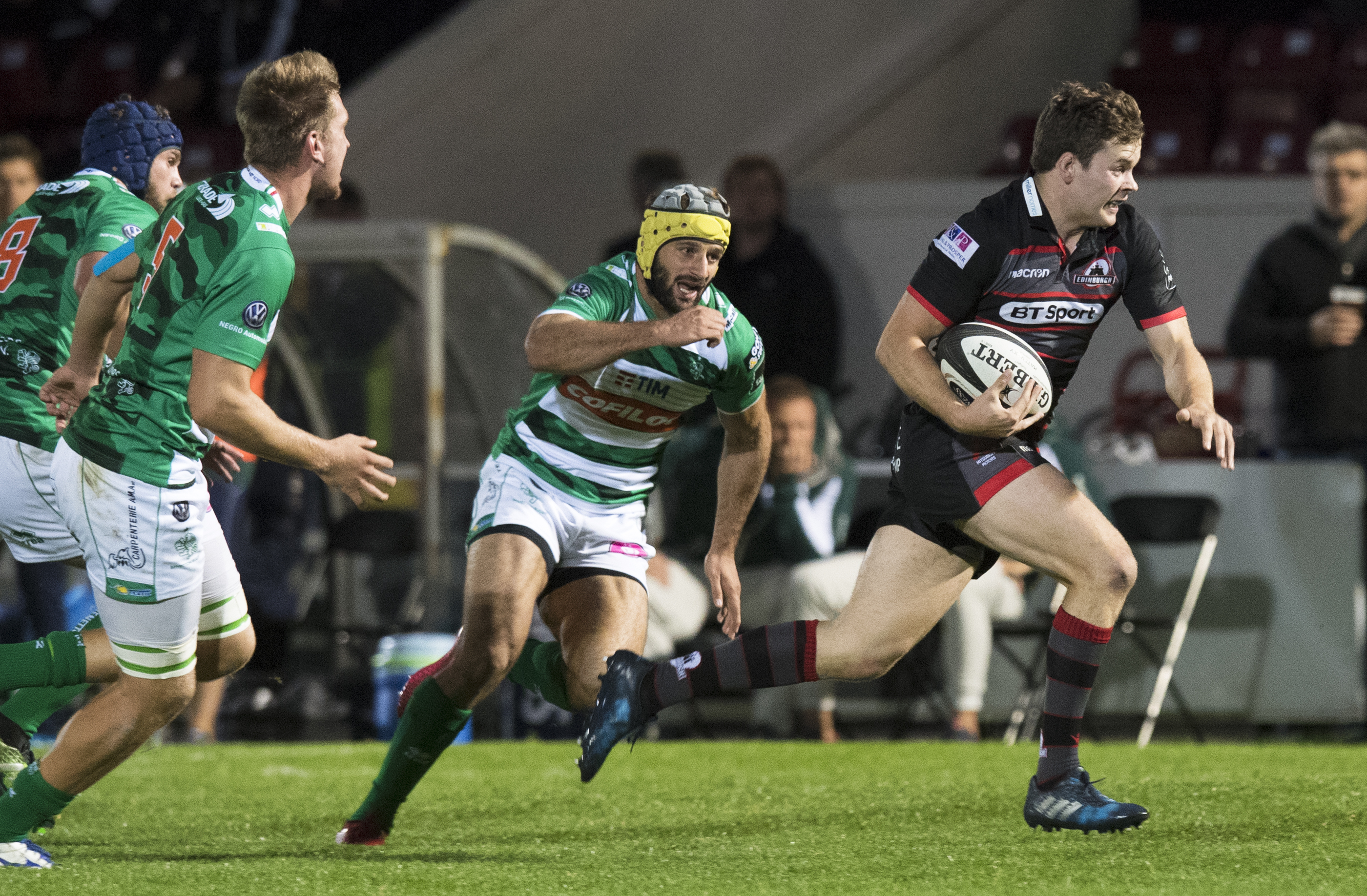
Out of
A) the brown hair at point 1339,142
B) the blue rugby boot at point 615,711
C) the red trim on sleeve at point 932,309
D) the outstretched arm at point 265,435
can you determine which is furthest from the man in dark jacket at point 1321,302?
the outstretched arm at point 265,435

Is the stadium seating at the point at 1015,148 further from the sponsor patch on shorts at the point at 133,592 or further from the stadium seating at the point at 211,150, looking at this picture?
the sponsor patch on shorts at the point at 133,592

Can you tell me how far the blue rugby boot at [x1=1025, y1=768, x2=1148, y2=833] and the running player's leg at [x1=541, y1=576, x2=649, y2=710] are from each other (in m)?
1.23

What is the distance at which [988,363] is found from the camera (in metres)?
4.97

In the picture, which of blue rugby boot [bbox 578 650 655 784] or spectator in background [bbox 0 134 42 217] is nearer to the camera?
blue rugby boot [bbox 578 650 655 784]

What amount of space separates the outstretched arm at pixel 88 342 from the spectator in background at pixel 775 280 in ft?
16.1

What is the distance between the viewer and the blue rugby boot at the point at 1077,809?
4.83 meters

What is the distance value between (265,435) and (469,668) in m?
1.20

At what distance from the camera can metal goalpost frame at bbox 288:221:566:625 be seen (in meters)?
9.60

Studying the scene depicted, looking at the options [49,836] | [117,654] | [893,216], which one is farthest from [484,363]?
[117,654]

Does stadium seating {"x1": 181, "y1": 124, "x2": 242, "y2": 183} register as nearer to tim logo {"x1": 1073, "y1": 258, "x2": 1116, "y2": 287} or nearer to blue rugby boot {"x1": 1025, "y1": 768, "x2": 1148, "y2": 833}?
tim logo {"x1": 1073, "y1": 258, "x2": 1116, "y2": 287}

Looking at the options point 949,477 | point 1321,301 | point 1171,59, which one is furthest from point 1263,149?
point 949,477

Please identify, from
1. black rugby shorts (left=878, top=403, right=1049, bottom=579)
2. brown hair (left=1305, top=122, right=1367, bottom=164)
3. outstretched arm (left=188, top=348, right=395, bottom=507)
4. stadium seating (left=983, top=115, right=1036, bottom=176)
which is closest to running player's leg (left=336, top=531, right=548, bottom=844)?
outstretched arm (left=188, top=348, right=395, bottom=507)

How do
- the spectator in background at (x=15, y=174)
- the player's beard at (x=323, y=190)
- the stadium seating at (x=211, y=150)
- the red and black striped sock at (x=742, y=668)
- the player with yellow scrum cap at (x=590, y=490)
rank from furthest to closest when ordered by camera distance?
the stadium seating at (x=211, y=150)
the spectator in background at (x=15, y=174)
the player with yellow scrum cap at (x=590, y=490)
the red and black striped sock at (x=742, y=668)
the player's beard at (x=323, y=190)

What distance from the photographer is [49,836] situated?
5789 mm
